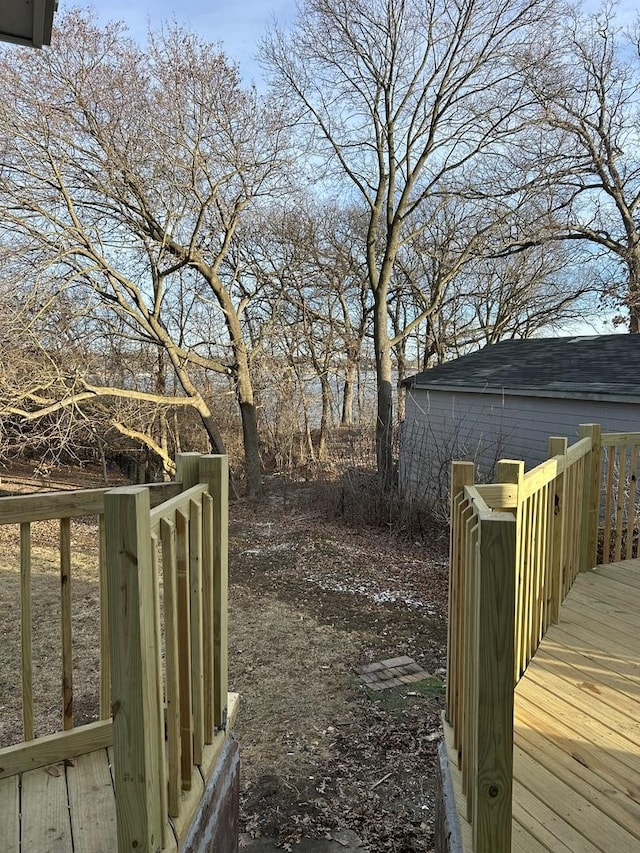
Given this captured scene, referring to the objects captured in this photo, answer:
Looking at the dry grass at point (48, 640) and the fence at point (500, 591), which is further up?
the fence at point (500, 591)

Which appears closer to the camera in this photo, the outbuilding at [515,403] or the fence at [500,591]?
the fence at [500,591]

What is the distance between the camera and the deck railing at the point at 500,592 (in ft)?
4.46

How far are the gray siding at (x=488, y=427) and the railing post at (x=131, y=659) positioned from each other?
23.1 ft

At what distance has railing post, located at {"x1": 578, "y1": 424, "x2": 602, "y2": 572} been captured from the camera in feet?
13.2

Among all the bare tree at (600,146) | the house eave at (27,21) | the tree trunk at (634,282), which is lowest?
the house eave at (27,21)

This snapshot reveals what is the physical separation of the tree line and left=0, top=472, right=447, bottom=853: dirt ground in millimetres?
3645

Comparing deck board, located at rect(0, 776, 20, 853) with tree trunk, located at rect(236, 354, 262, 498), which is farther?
tree trunk, located at rect(236, 354, 262, 498)

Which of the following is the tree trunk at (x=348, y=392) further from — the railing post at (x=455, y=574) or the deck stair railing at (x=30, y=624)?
the deck stair railing at (x=30, y=624)

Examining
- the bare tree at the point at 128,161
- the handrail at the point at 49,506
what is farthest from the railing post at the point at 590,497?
the bare tree at the point at 128,161

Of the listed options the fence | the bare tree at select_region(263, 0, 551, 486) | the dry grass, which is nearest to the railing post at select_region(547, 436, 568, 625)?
the fence

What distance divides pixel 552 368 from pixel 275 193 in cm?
599

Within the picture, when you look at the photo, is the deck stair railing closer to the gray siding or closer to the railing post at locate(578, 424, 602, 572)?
the railing post at locate(578, 424, 602, 572)

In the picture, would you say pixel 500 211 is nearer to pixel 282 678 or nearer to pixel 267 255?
pixel 267 255

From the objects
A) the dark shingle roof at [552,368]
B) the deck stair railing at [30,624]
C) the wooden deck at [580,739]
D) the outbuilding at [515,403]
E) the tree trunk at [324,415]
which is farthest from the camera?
the tree trunk at [324,415]
